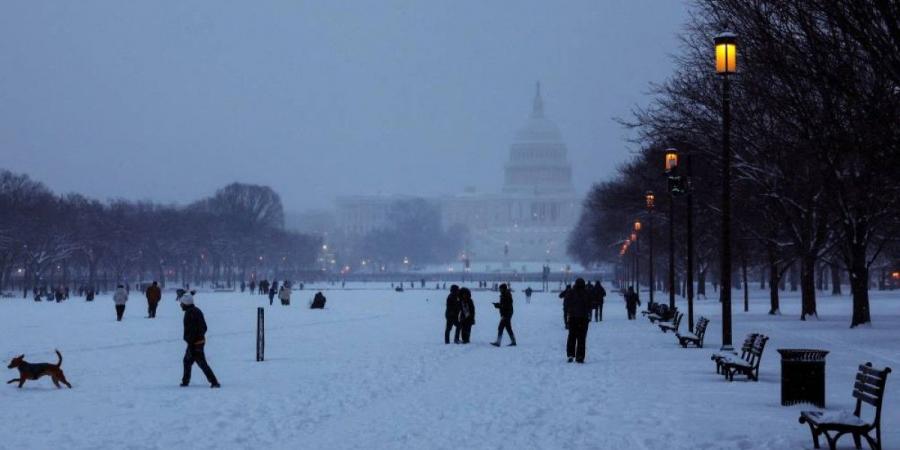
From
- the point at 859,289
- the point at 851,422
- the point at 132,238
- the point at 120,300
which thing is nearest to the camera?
the point at 851,422

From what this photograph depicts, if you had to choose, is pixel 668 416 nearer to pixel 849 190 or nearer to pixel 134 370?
pixel 134 370

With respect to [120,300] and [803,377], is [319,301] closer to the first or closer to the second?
[120,300]

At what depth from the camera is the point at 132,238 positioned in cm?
13025

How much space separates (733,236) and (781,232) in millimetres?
1971

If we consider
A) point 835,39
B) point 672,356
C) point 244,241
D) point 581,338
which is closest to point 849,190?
point 672,356

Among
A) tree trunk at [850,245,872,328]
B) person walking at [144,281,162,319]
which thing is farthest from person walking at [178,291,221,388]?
person walking at [144,281,162,319]

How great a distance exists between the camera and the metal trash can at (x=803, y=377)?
1952cm

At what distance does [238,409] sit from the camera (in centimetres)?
1989

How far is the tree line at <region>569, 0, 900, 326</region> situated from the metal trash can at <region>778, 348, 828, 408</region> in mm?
4426

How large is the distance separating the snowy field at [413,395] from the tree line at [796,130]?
4.49m

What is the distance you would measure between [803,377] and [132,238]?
4548 inches

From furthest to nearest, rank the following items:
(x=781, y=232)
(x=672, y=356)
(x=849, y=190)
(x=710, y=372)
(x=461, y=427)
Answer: (x=781, y=232) < (x=849, y=190) < (x=672, y=356) < (x=710, y=372) < (x=461, y=427)

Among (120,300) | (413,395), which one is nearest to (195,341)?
(413,395)

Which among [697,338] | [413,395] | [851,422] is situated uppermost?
[697,338]
